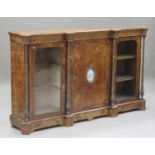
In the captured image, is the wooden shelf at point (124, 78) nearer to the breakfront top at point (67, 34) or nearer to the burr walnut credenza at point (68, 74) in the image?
the burr walnut credenza at point (68, 74)

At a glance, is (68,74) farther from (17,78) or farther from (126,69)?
(126,69)

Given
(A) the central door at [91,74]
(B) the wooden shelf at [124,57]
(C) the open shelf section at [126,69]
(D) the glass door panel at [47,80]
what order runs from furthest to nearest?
(C) the open shelf section at [126,69] < (B) the wooden shelf at [124,57] < (A) the central door at [91,74] < (D) the glass door panel at [47,80]

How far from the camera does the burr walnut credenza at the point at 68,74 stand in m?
5.73

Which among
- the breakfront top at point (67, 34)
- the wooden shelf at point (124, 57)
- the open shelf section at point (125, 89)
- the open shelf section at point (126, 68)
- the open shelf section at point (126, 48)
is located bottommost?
the open shelf section at point (125, 89)

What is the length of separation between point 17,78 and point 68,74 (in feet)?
1.80

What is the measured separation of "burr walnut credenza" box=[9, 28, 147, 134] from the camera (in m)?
5.73

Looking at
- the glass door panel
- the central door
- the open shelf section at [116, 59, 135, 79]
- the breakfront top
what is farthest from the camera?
the open shelf section at [116, 59, 135, 79]

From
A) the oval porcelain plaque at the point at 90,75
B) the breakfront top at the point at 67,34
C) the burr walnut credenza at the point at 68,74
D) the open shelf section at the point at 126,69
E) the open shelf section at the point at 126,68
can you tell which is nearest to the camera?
the breakfront top at the point at 67,34

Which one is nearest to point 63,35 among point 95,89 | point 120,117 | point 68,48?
point 68,48

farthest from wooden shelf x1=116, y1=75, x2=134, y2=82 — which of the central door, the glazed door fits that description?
the glazed door

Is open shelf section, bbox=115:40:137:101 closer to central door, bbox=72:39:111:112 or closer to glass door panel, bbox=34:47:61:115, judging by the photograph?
central door, bbox=72:39:111:112

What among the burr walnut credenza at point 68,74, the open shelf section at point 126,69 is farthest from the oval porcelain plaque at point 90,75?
the open shelf section at point 126,69

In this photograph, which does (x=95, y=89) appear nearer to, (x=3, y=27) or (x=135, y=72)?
(x=135, y=72)

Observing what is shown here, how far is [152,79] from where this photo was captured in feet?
26.5
